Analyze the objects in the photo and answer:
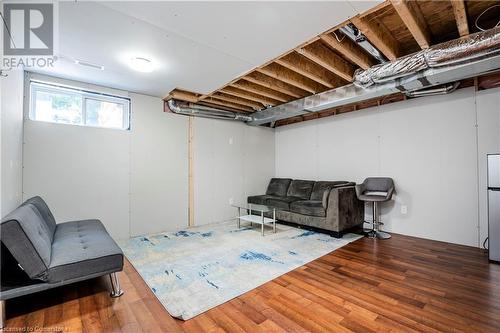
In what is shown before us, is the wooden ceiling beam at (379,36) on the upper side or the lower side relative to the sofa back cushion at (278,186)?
upper

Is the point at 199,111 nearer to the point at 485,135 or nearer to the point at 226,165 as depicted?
the point at 226,165

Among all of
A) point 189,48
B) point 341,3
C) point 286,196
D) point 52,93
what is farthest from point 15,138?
point 286,196

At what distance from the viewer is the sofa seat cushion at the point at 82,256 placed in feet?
6.02

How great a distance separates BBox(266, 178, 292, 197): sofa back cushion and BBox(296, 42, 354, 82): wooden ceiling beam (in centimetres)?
289

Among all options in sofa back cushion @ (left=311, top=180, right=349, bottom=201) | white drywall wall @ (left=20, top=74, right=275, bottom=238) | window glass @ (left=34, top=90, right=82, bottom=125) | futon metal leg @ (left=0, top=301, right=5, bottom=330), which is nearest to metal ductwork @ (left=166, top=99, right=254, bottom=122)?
white drywall wall @ (left=20, top=74, right=275, bottom=238)

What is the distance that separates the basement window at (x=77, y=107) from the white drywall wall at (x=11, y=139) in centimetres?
33

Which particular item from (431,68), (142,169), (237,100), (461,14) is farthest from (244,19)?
(142,169)

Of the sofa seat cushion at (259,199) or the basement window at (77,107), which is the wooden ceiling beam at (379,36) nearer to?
the sofa seat cushion at (259,199)

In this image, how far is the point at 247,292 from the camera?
7.13ft

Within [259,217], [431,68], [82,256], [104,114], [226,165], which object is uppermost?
[431,68]

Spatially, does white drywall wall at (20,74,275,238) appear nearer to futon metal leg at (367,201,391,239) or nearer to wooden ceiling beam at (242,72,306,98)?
wooden ceiling beam at (242,72,306,98)

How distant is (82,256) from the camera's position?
1954 mm

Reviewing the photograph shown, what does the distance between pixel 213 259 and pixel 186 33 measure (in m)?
2.60

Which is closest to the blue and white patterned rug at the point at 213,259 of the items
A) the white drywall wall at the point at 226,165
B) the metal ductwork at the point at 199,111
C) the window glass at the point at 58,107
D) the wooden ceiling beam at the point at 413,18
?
the white drywall wall at the point at 226,165
